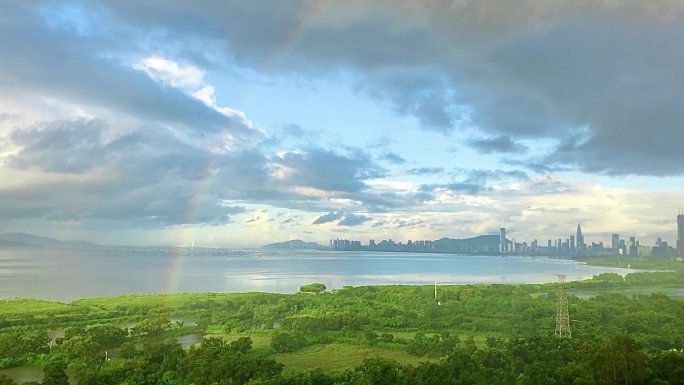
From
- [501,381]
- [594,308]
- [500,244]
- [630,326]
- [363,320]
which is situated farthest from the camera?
[500,244]

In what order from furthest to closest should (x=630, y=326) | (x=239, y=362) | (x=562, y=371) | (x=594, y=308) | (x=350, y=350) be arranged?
1. (x=594, y=308)
2. (x=630, y=326)
3. (x=350, y=350)
4. (x=239, y=362)
5. (x=562, y=371)

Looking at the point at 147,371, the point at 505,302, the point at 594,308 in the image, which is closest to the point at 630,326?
the point at 594,308

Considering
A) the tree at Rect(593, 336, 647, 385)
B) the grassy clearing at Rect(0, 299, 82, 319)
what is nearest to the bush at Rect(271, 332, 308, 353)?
the tree at Rect(593, 336, 647, 385)

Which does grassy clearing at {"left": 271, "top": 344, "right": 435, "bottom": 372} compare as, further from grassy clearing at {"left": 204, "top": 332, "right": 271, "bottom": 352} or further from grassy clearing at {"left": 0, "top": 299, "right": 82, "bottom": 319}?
grassy clearing at {"left": 0, "top": 299, "right": 82, "bottom": 319}

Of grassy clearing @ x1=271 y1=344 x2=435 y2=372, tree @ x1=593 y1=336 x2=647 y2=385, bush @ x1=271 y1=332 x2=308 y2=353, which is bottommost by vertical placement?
grassy clearing @ x1=271 y1=344 x2=435 y2=372

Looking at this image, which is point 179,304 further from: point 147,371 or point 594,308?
point 594,308

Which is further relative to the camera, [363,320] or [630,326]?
[363,320]

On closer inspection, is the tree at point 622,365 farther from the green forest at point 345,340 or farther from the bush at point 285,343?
the bush at point 285,343
